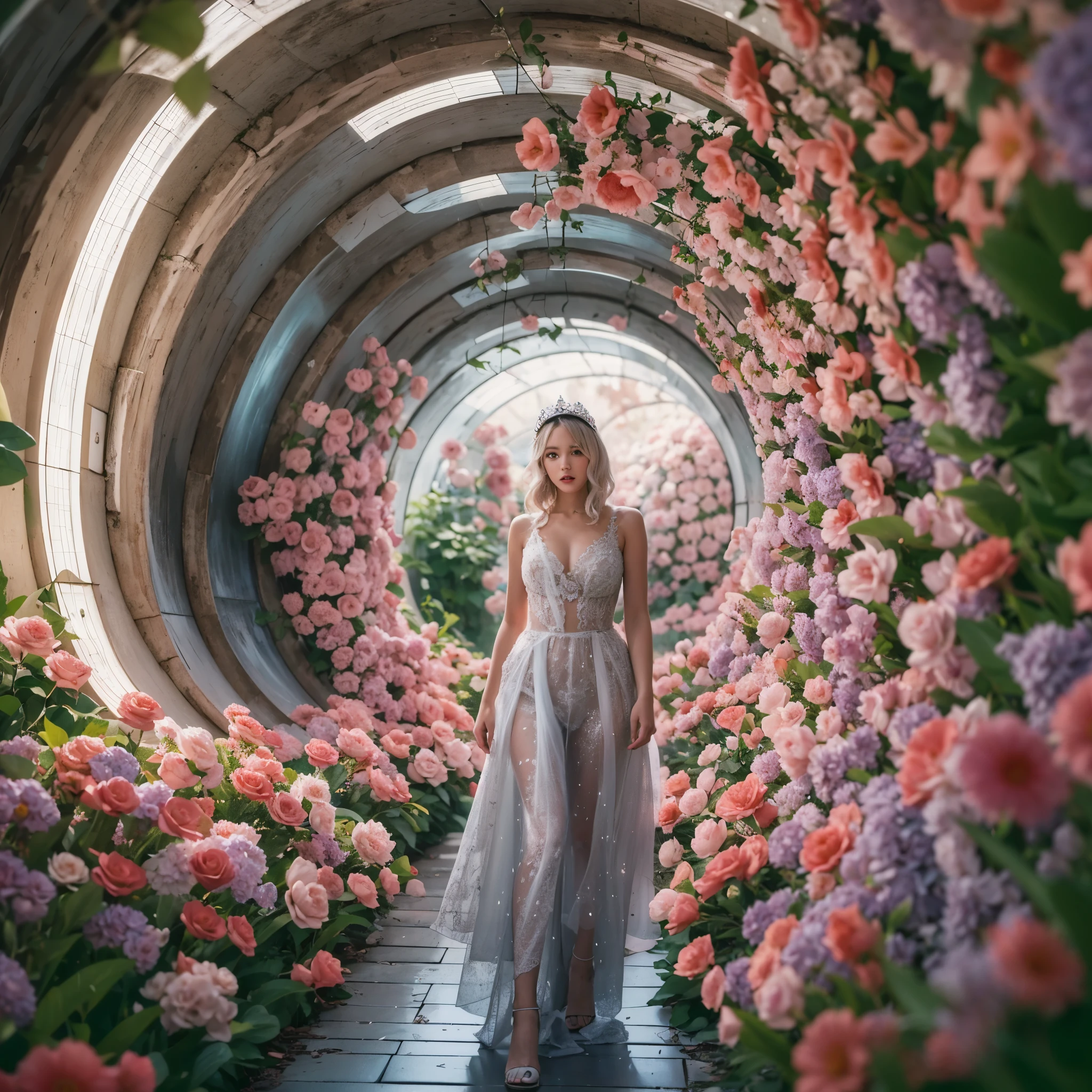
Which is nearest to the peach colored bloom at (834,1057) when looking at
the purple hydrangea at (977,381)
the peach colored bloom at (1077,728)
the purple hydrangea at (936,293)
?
the peach colored bloom at (1077,728)

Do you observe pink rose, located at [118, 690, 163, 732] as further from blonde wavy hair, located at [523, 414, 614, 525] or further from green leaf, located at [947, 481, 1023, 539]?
green leaf, located at [947, 481, 1023, 539]

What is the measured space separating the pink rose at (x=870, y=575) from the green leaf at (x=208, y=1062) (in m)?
1.52

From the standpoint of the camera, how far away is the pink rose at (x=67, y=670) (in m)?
2.48

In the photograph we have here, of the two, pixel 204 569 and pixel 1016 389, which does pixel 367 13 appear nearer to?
pixel 204 569

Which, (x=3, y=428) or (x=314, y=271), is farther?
(x=314, y=271)

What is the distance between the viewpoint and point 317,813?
287cm

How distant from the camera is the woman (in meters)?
2.68

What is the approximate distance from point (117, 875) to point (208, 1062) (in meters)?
0.41

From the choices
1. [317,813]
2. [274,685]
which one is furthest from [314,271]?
[317,813]

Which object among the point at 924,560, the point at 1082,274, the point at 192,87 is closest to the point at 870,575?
the point at 924,560

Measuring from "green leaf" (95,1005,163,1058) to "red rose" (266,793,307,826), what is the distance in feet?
3.21

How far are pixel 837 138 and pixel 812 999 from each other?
134 cm

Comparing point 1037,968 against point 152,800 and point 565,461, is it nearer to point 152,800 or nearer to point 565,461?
point 152,800

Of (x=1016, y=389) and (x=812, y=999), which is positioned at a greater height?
(x=1016, y=389)
